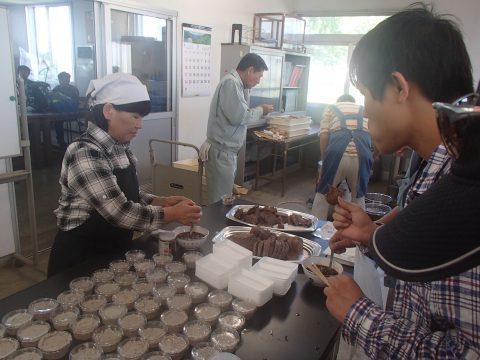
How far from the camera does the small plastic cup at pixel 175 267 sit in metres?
1.40

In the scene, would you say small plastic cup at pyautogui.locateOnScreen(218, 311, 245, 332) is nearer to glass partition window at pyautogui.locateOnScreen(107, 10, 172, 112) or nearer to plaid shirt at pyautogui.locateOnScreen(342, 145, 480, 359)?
plaid shirt at pyautogui.locateOnScreen(342, 145, 480, 359)

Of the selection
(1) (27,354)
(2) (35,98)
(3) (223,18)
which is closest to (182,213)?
(1) (27,354)

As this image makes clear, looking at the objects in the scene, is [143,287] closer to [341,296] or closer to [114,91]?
[341,296]

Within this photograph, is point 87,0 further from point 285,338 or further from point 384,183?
point 384,183

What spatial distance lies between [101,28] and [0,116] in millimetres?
1460

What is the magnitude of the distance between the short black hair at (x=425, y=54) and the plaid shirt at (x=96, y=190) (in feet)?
3.55

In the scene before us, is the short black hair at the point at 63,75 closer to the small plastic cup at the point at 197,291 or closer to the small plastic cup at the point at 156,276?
the small plastic cup at the point at 156,276

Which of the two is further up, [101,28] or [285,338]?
[101,28]

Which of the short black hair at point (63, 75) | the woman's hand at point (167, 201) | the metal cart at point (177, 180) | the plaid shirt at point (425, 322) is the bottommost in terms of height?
the metal cart at point (177, 180)

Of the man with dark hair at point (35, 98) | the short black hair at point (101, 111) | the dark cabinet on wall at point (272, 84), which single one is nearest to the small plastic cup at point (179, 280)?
the short black hair at point (101, 111)

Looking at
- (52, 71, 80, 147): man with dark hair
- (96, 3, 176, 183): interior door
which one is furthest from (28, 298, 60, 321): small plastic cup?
(52, 71, 80, 147): man with dark hair

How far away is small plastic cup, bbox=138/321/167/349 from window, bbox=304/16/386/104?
5.70 m

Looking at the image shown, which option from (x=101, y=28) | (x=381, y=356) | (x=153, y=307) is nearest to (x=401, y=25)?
(x=381, y=356)

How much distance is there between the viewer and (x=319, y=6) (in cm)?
614
